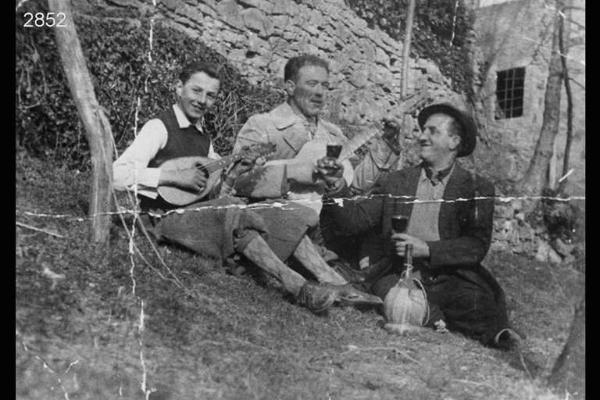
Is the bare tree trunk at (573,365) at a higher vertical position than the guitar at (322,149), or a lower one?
lower

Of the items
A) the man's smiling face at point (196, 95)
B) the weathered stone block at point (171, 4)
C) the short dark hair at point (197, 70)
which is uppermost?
the weathered stone block at point (171, 4)

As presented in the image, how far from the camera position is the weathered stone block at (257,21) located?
18.5ft

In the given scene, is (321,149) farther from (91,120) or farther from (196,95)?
(91,120)

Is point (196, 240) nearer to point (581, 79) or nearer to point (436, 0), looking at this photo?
point (436, 0)

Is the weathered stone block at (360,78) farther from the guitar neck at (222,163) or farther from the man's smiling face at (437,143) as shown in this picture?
the guitar neck at (222,163)

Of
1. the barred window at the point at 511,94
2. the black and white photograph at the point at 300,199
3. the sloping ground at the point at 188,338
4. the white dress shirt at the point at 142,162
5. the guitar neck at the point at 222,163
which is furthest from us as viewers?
the barred window at the point at 511,94

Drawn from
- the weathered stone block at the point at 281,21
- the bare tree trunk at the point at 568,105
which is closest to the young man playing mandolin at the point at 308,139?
the weathered stone block at the point at 281,21

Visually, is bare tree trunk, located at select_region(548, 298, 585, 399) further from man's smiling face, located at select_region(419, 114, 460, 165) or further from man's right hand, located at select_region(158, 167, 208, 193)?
man's right hand, located at select_region(158, 167, 208, 193)

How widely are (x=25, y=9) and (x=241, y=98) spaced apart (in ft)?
4.52

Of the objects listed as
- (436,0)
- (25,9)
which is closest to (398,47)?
(436,0)

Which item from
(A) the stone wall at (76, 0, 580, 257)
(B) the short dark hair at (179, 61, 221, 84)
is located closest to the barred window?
(A) the stone wall at (76, 0, 580, 257)

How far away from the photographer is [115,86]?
5.27 metres

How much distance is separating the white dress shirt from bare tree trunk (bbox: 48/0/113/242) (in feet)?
0.31

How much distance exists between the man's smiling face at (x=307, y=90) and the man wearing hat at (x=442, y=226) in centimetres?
58
